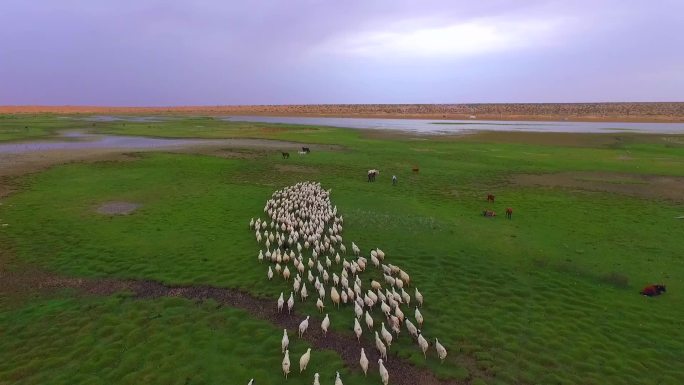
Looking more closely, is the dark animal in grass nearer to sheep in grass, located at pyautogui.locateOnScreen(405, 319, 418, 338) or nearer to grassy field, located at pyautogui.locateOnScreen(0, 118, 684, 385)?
grassy field, located at pyautogui.locateOnScreen(0, 118, 684, 385)

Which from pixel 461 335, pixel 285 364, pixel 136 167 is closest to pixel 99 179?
pixel 136 167

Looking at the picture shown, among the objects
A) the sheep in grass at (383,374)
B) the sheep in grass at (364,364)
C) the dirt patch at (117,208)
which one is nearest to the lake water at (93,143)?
the dirt patch at (117,208)

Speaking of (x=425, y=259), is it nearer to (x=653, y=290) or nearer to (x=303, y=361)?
(x=653, y=290)

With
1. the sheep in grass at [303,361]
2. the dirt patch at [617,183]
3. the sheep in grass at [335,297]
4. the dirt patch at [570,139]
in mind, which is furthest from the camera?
the dirt patch at [570,139]

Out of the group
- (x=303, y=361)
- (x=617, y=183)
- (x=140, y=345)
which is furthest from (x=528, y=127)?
(x=140, y=345)

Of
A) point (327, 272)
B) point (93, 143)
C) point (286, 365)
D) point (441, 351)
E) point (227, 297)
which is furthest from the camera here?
point (93, 143)

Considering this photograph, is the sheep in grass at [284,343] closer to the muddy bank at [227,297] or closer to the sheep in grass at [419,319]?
the muddy bank at [227,297]

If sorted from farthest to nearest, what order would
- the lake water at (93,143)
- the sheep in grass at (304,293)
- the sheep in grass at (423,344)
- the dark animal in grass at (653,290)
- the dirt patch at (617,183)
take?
the lake water at (93,143), the dirt patch at (617,183), the dark animal in grass at (653,290), the sheep in grass at (304,293), the sheep in grass at (423,344)
